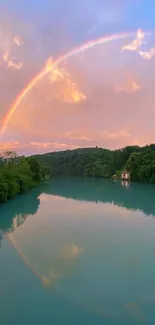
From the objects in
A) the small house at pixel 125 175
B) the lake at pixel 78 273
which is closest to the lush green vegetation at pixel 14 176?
the lake at pixel 78 273

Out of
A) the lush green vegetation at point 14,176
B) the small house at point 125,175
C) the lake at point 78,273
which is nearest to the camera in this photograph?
the lake at point 78,273

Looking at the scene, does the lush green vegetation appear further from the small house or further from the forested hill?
the small house

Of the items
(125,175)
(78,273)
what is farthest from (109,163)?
(78,273)

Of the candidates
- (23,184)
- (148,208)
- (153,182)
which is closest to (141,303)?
(148,208)

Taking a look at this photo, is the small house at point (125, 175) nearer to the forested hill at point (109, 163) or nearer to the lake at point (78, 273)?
the forested hill at point (109, 163)

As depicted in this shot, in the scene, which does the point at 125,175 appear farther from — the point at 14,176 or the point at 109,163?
the point at 14,176

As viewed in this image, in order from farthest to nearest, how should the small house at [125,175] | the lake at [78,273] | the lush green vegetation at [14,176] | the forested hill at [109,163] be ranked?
the small house at [125,175]
the forested hill at [109,163]
the lush green vegetation at [14,176]
the lake at [78,273]

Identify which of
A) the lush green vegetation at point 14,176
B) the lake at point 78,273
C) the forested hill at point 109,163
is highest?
the forested hill at point 109,163

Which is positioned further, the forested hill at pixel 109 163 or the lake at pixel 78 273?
the forested hill at pixel 109 163
